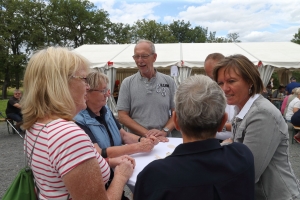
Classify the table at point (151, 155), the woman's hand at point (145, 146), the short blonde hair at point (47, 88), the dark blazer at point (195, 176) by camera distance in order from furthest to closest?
the woman's hand at point (145, 146), the table at point (151, 155), the short blonde hair at point (47, 88), the dark blazer at point (195, 176)

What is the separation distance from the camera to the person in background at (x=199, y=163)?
36.8 inches

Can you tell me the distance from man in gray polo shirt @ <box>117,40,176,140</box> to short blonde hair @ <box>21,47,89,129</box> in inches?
70.0

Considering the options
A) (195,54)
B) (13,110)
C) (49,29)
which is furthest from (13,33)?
(195,54)

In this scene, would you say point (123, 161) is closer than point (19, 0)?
Yes

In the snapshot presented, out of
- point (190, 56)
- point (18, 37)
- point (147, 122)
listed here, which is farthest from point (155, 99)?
point (18, 37)

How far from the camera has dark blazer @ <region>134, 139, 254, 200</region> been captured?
93 cm

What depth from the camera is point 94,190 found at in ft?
3.85

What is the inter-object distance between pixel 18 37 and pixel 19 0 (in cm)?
459

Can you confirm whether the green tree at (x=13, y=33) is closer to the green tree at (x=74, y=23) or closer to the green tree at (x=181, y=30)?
the green tree at (x=74, y=23)

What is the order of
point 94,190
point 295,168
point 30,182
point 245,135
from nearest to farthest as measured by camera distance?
1. point 94,190
2. point 30,182
3. point 245,135
4. point 295,168

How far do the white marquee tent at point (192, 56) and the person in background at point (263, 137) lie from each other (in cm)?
857

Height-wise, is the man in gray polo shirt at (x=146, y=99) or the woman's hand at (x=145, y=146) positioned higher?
the man in gray polo shirt at (x=146, y=99)

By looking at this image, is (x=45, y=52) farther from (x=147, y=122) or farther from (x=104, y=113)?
(x=147, y=122)

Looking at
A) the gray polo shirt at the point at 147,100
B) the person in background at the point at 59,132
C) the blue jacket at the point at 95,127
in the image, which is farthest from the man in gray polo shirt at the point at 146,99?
the person in background at the point at 59,132
